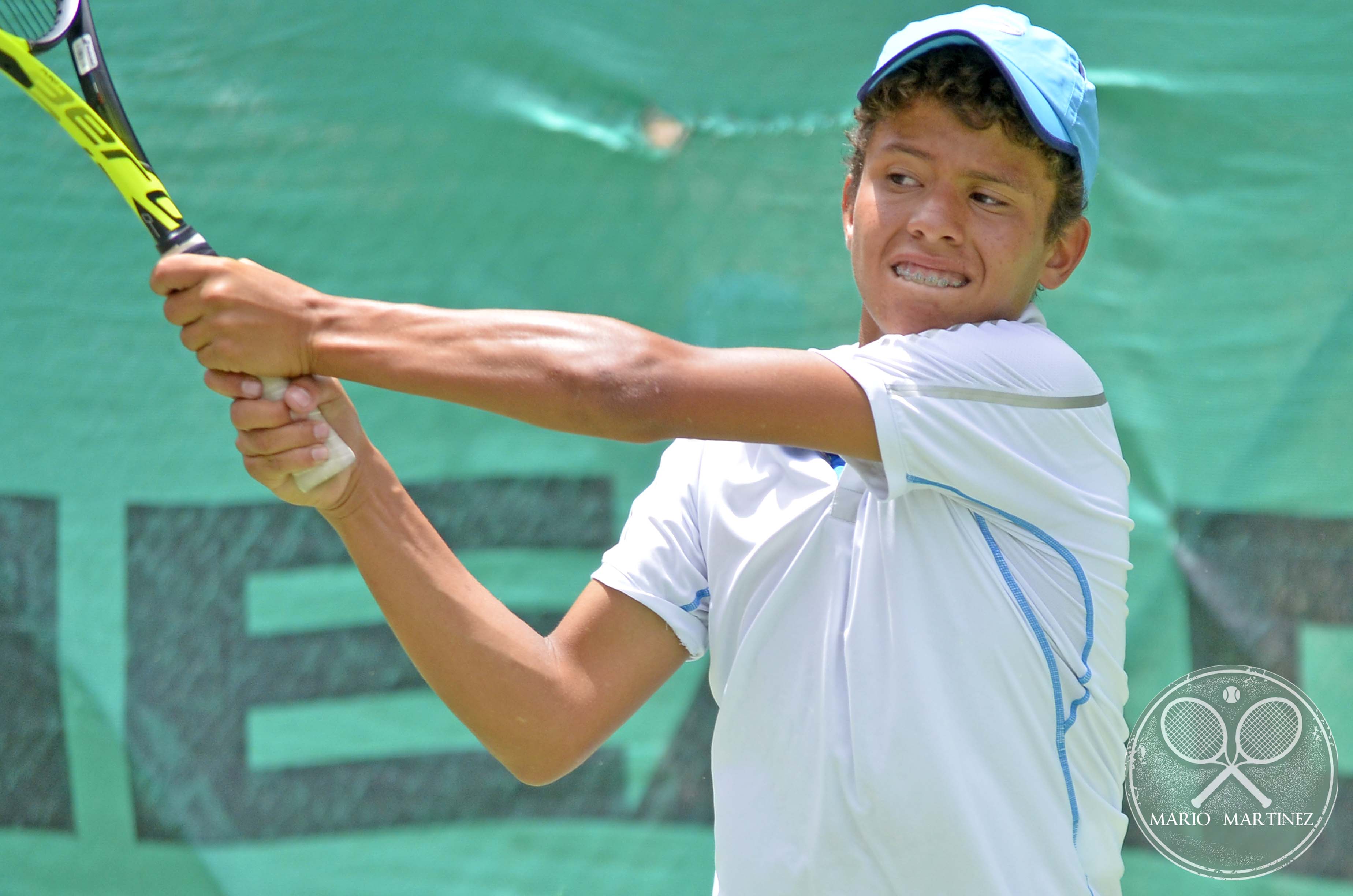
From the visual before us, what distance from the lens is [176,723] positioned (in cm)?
293

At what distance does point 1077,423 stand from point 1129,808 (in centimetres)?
154

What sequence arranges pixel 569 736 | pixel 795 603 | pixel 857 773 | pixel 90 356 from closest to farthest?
pixel 857 773, pixel 795 603, pixel 569 736, pixel 90 356

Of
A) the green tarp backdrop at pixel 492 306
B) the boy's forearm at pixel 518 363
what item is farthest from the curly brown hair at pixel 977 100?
the green tarp backdrop at pixel 492 306

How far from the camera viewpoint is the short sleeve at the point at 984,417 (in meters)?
1.55

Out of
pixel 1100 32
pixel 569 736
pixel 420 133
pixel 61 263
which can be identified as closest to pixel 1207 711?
pixel 1100 32

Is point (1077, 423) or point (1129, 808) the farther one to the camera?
point (1129, 808)

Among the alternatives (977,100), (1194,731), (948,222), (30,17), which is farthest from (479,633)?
(1194,731)

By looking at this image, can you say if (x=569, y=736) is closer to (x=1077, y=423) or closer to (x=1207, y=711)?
(x=1077, y=423)

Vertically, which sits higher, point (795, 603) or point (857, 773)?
point (795, 603)

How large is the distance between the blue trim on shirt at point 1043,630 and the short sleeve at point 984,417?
23 millimetres

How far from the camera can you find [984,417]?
1578 millimetres

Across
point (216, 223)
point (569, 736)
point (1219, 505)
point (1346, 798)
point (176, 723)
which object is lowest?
point (176, 723)

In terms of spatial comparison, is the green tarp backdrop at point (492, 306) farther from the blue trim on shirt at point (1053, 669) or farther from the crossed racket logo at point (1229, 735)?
the blue trim on shirt at point (1053, 669)

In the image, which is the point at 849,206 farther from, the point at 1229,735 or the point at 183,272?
the point at 1229,735
